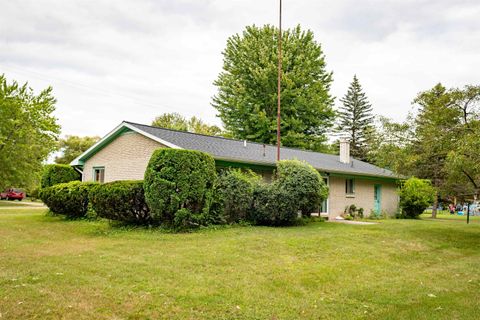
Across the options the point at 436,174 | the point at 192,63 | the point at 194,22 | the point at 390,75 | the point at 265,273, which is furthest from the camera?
the point at 192,63

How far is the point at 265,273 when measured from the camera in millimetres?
6891

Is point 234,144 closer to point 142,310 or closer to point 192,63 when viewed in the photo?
point 192,63

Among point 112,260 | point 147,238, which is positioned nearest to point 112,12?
point 147,238

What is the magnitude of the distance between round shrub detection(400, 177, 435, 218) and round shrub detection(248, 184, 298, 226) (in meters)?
11.2

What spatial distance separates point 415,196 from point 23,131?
27.4 m

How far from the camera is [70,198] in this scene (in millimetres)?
14094

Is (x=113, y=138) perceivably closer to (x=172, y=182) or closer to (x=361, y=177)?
(x=172, y=182)

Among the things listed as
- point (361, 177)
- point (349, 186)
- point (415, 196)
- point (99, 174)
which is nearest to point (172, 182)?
point (99, 174)

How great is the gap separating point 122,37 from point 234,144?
7253 millimetres

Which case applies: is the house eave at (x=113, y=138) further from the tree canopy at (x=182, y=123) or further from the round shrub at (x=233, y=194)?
the tree canopy at (x=182, y=123)

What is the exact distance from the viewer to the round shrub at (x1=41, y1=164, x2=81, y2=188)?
16859 mm

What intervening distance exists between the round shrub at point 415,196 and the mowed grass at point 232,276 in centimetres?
1072

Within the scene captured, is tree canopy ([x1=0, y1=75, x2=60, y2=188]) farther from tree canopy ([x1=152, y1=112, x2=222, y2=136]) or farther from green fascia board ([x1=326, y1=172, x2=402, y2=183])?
green fascia board ([x1=326, y1=172, x2=402, y2=183])

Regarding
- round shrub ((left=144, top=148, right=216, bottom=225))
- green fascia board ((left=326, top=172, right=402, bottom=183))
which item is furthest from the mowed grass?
green fascia board ((left=326, top=172, right=402, bottom=183))
